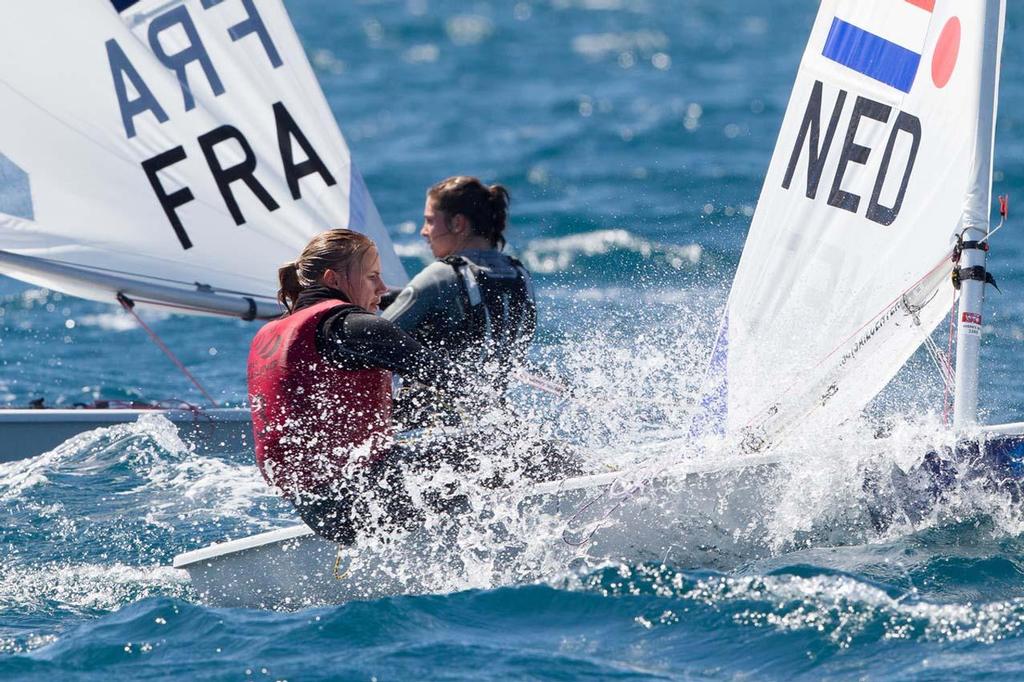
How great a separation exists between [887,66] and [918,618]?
1437 millimetres

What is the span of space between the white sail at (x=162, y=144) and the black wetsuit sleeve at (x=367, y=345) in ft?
6.43

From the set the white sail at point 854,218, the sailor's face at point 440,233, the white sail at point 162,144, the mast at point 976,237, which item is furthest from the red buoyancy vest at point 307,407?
the white sail at point 162,144

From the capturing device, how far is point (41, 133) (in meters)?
5.23

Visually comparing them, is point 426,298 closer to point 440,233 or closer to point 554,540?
point 440,233

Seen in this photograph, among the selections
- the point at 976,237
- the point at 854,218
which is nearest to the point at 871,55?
the point at 854,218

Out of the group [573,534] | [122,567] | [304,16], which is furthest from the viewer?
[304,16]

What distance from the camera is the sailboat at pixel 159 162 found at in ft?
17.0

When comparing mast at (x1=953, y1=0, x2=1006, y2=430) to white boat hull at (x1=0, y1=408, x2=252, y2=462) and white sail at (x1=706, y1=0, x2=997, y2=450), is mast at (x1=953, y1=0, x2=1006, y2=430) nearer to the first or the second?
white sail at (x1=706, y1=0, x2=997, y2=450)

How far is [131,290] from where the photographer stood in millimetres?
5262

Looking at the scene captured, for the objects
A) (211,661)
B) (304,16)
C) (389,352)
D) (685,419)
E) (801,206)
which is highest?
(304,16)

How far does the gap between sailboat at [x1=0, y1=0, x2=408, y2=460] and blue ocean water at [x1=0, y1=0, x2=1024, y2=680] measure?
54 cm

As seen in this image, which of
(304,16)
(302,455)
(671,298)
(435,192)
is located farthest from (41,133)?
(304,16)

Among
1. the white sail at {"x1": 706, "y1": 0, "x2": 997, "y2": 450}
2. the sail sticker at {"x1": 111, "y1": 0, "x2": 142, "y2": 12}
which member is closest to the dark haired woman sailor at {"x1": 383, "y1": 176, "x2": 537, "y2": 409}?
Result: the white sail at {"x1": 706, "y1": 0, "x2": 997, "y2": 450}

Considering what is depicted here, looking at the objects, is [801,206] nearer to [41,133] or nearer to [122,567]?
[122,567]
